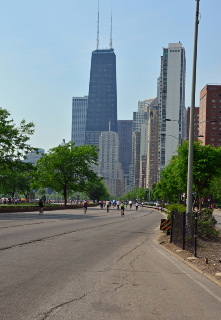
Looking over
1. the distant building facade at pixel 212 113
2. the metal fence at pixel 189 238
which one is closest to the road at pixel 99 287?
the metal fence at pixel 189 238

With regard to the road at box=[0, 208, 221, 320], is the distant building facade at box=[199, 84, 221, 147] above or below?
above

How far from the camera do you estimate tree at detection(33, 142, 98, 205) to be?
266 feet

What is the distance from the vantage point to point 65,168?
8106cm

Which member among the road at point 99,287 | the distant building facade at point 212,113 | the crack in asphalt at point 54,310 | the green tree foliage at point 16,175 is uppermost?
the distant building facade at point 212,113

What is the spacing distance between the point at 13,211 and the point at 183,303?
1722 inches

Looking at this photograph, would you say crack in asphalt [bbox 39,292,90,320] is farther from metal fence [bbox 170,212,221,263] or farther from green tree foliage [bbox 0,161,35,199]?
green tree foliage [bbox 0,161,35,199]

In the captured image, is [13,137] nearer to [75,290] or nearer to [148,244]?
[148,244]

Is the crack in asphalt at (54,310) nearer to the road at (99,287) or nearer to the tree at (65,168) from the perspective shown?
the road at (99,287)

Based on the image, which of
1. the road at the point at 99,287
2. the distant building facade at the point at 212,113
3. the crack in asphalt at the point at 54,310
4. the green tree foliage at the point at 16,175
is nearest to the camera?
the crack in asphalt at the point at 54,310

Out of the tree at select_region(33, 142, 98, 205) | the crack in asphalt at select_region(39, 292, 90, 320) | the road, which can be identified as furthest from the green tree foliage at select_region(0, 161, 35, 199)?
the crack in asphalt at select_region(39, 292, 90, 320)

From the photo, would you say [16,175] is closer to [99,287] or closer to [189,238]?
[189,238]

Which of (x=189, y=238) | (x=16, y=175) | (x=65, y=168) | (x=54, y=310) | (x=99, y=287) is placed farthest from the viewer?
(x=16, y=175)

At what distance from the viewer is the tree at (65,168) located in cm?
8119

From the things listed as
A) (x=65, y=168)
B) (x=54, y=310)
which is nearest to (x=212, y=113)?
(x=65, y=168)
